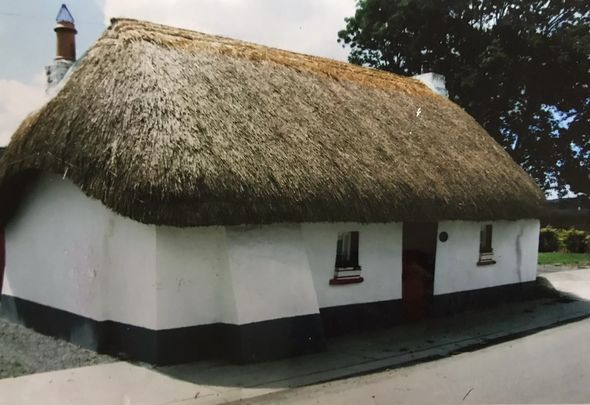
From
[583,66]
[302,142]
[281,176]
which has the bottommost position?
[281,176]

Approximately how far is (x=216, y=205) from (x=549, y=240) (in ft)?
65.8

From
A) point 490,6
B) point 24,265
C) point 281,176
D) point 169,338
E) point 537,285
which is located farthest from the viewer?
point 537,285

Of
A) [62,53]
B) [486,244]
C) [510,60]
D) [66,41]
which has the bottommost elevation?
[486,244]

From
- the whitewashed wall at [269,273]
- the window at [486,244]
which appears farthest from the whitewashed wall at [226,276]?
the window at [486,244]

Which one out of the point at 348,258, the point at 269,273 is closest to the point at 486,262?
the point at 348,258

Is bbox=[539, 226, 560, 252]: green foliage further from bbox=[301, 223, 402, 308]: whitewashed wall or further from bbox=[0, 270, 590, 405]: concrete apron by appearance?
bbox=[301, 223, 402, 308]: whitewashed wall

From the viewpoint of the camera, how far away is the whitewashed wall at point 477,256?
1111 cm

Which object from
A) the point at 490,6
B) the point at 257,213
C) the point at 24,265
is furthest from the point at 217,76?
the point at 490,6

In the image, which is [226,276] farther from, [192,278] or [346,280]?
[346,280]

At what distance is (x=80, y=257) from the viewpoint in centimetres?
830

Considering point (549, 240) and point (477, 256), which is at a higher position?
point (477, 256)

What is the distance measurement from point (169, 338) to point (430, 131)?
7.15 meters

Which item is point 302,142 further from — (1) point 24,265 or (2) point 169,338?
(1) point 24,265

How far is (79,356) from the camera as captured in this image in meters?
7.75
